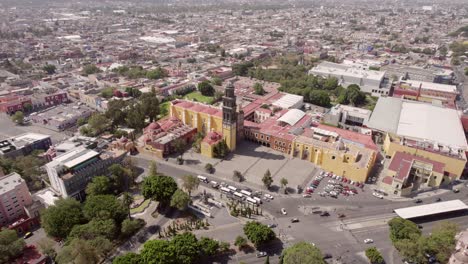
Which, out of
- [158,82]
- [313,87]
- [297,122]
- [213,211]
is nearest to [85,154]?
[213,211]

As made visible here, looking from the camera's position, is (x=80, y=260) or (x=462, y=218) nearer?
(x=80, y=260)

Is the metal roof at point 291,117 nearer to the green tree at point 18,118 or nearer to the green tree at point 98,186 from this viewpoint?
the green tree at point 98,186

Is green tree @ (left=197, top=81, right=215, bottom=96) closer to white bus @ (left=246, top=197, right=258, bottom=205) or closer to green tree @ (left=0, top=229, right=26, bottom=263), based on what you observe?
white bus @ (left=246, top=197, right=258, bottom=205)

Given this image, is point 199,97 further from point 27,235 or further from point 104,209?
point 27,235

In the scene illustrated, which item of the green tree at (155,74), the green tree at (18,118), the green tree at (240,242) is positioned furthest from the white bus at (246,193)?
the green tree at (155,74)

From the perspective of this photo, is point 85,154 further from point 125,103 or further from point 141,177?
point 125,103

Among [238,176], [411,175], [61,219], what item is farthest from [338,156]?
[61,219]

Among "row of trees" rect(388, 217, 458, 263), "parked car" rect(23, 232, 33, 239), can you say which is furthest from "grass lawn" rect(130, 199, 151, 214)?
"row of trees" rect(388, 217, 458, 263)
